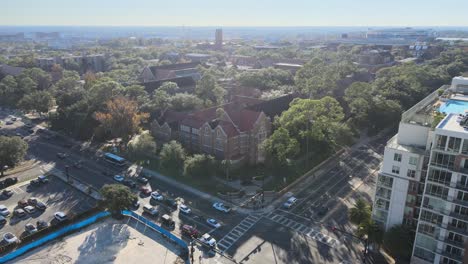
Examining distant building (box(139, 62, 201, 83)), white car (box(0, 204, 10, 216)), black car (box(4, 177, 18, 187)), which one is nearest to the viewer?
white car (box(0, 204, 10, 216))

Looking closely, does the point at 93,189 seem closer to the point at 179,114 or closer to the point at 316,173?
the point at 179,114

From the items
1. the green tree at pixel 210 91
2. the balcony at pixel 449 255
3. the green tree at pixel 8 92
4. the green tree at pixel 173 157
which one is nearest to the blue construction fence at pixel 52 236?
the green tree at pixel 173 157

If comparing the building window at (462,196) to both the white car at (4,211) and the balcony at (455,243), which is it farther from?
the white car at (4,211)

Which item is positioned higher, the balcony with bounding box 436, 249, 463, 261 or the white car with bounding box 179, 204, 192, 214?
the balcony with bounding box 436, 249, 463, 261

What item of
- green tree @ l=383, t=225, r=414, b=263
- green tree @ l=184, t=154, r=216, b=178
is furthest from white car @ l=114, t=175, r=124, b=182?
green tree @ l=383, t=225, r=414, b=263

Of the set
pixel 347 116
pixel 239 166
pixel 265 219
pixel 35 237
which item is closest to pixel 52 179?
pixel 35 237

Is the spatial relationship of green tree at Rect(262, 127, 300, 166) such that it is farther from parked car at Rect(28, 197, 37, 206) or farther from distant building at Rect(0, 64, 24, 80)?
distant building at Rect(0, 64, 24, 80)

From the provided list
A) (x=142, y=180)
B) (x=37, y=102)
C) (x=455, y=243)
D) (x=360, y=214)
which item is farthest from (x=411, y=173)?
(x=37, y=102)
